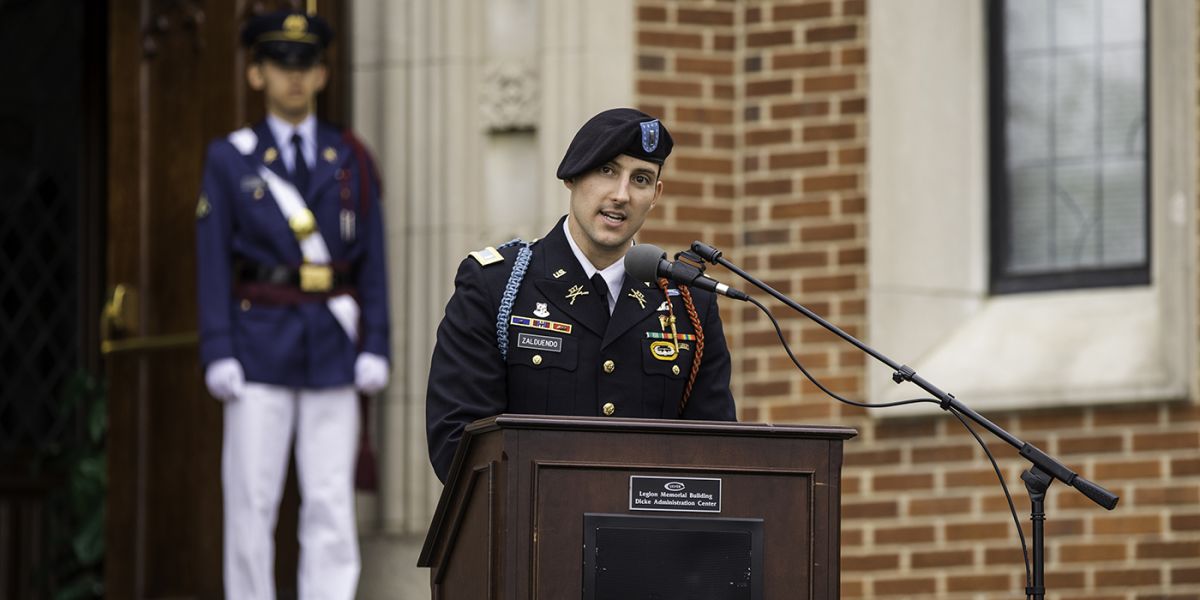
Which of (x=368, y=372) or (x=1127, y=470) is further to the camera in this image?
(x=368, y=372)

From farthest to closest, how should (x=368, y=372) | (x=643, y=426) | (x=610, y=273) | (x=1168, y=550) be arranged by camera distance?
(x=368, y=372), (x=1168, y=550), (x=610, y=273), (x=643, y=426)

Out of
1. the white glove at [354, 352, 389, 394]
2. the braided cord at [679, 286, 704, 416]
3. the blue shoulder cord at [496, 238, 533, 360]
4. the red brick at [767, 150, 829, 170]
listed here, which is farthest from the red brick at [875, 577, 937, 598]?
the blue shoulder cord at [496, 238, 533, 360]

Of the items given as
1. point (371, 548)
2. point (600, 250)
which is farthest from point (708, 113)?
point (600, 250)

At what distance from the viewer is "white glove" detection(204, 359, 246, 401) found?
344 inches

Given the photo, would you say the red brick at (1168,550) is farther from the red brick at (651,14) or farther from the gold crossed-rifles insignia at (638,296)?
the gold crossed-rifles insignia at (638,296)

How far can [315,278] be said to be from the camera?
891 cm

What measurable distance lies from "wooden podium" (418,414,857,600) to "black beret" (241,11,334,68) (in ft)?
13.5

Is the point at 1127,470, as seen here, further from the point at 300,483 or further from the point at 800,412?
the point at 300,483

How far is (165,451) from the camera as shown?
31.1 feet

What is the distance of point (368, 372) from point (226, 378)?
1.69ft

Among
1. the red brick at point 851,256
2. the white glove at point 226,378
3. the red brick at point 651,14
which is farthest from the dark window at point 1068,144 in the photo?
the white glove at point 226,378

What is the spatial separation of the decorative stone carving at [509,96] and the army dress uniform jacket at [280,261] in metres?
0.56

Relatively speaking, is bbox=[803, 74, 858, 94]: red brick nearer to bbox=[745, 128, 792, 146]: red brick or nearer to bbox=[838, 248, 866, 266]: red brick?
bbox=[745, 128, 792, 146]: red brick

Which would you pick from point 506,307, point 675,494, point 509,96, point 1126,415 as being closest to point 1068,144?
point 1126,415
